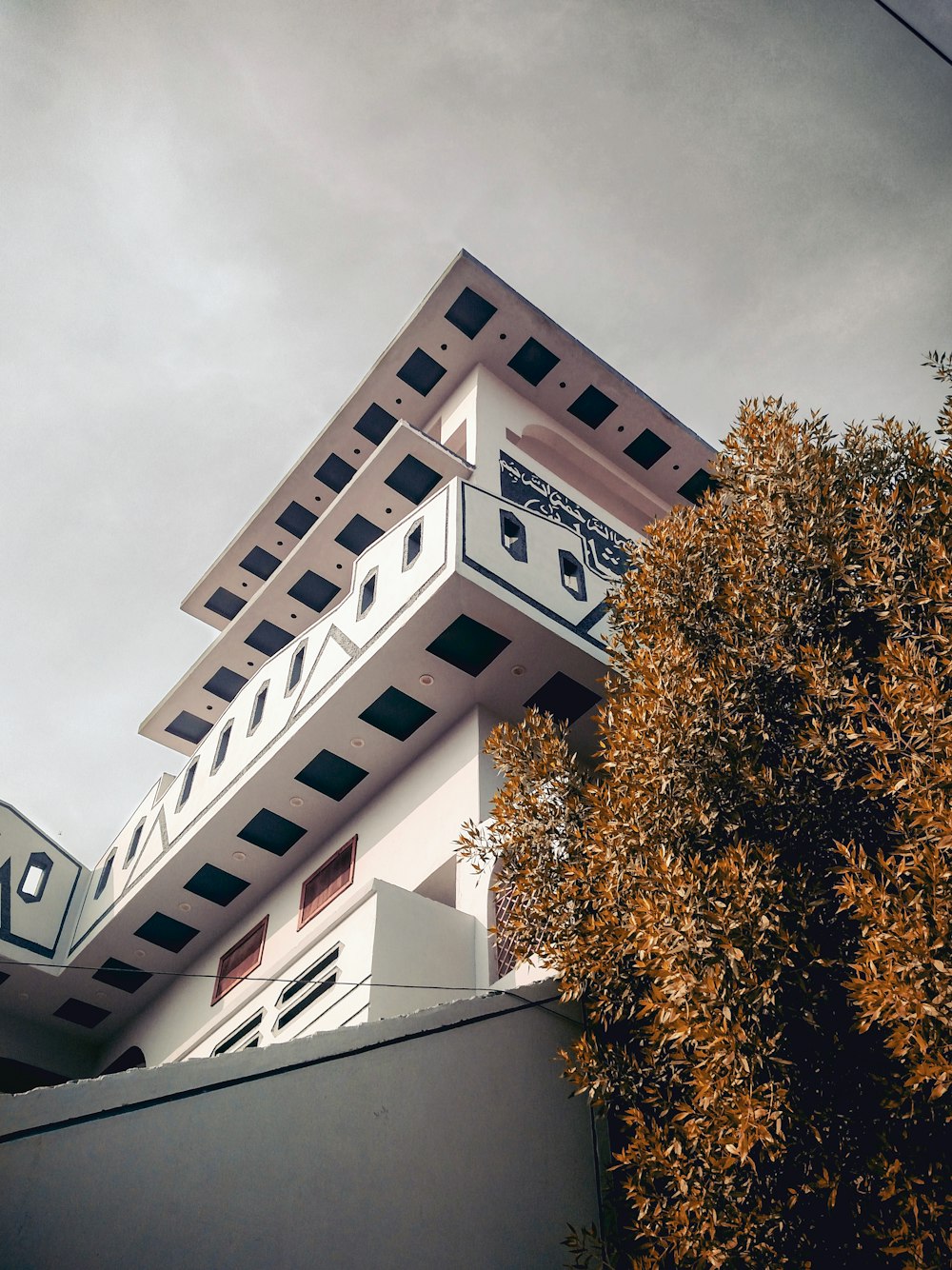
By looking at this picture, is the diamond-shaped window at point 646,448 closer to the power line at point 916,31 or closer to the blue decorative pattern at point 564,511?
the blue decorative pattern at point 564,511

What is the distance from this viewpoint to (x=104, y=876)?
1527 cm

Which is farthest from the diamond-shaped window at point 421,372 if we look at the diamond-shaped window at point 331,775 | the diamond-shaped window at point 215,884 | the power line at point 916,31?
the power line at point 916,31

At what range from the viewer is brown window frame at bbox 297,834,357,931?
1230cm

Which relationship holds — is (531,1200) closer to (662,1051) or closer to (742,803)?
(662,1051)

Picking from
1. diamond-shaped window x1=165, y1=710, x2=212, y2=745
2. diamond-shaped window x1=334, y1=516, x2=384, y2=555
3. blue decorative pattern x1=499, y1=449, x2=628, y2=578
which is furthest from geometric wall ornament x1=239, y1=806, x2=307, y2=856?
diamond-shaped window x1=165, y1=710, x2=212, y2=745

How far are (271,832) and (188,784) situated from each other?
72.6 inches

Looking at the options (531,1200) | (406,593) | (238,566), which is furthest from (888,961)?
(238,566)

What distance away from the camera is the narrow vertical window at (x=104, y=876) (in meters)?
15.0

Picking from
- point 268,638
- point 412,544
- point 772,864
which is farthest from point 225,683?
point 772,864

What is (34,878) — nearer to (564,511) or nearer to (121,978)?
(121,978)

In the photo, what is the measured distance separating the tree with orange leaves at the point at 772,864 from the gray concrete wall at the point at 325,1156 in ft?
1.58

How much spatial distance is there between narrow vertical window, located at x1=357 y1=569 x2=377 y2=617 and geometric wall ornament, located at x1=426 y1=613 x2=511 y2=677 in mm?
1267

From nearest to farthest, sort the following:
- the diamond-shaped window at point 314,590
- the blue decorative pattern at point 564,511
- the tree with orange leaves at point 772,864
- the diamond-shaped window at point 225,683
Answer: the tree with orange leaves at point 772,864, the blue decorative pattern at point 564,511, the diamond-shaped window at point 314,590, the diamond-shaped window at point 225,683

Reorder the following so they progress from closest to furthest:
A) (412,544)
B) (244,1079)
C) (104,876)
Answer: (244,1079)
(412,544)
(104,876)
